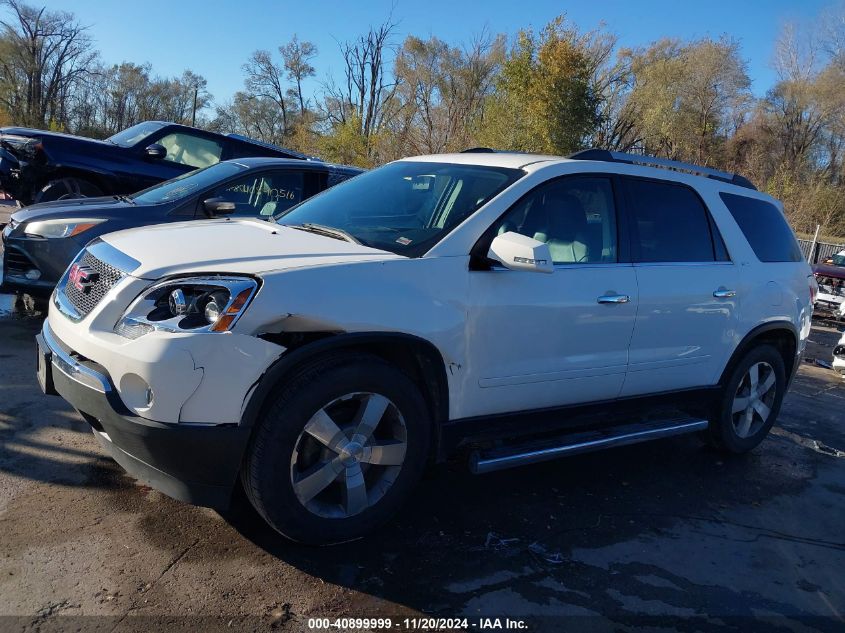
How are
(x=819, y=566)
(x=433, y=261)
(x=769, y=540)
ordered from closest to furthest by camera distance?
1. (x=433, y=261)
2. (x=819, y=566)
3. (x=769, y=540)

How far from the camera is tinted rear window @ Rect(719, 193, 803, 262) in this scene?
488cm

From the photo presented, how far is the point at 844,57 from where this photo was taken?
129 ft

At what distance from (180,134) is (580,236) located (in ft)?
23.6

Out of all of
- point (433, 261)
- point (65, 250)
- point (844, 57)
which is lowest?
point (65, 250)

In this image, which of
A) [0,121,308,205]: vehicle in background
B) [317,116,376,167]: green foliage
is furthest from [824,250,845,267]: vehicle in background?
[317,116,376,167]: green foliage

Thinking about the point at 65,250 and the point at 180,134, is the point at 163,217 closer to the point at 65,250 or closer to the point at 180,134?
the point at 65,250

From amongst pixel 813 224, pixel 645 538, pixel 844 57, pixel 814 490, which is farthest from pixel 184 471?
pixel 844 57

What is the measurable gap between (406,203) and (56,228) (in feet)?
10.9

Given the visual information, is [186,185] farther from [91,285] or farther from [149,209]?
[91,285]

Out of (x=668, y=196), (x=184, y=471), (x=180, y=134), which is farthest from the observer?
(x=180, y=134)

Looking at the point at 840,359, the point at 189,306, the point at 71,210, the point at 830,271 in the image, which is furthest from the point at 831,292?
the point at 189,306

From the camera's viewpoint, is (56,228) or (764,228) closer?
(764,228)

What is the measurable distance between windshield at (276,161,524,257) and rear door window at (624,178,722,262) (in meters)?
0.90

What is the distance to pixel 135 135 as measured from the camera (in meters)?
9.27
